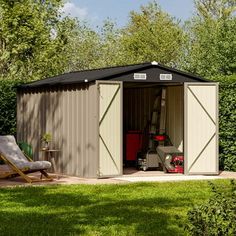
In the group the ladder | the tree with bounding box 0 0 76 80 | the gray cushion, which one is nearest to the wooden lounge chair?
the gray cushion

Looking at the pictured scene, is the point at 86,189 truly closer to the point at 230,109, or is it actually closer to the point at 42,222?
the point at 42,222

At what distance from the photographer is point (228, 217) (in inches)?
199

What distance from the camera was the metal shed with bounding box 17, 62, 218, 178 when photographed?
1372 cm

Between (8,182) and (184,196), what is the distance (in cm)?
399

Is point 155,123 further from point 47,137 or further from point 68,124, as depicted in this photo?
point 47,137

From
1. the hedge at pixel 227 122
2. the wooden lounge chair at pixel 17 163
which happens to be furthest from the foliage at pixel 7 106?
the hedge at pixel 227 122

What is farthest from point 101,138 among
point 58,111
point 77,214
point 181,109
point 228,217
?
point 228,217

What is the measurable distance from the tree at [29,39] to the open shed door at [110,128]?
8100 mm

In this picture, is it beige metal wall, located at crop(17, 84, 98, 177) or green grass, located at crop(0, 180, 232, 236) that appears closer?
green grass, located at crop(0, 180, 232, 236)

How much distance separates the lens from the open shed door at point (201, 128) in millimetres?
14711

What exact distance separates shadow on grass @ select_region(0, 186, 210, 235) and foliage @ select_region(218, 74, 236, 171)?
4652 millimetres

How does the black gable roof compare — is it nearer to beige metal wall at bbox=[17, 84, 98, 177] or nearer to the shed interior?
beige metal wall at bbox=[17, 84, 98, 177]

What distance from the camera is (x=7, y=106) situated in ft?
58.3

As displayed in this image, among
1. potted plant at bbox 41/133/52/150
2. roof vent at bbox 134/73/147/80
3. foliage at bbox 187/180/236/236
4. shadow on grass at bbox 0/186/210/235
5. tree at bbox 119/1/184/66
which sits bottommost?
shadow on grass at bbox 0/186/210/235
